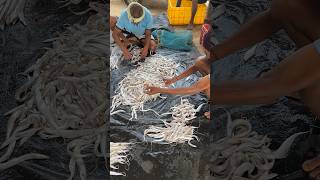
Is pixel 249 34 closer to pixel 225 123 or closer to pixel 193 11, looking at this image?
pixel 193 11

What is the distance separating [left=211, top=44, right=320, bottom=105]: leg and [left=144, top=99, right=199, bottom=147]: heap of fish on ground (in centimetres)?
19

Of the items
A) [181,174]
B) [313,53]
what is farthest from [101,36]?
[313,53]

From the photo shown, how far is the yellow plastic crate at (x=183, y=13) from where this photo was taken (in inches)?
30.5

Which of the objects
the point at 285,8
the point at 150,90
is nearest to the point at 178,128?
the point at 150,90

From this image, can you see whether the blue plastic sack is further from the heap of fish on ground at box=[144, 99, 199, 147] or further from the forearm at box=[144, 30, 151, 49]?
the heap of fish on ground at box=[144, 99, 199, 147]

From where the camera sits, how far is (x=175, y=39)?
83cm

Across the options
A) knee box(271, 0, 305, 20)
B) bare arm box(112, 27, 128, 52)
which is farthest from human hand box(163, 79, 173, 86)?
knee box(271, 0, 305, 20)

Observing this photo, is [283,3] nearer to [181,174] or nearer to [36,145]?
[181,174]

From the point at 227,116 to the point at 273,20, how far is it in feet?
0.96

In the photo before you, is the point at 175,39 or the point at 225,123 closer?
the point at 175,39

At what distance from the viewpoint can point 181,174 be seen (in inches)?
33.3

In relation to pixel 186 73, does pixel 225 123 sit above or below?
below

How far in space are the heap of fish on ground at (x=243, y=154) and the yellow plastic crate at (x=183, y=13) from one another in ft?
0.93

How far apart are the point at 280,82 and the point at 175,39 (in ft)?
0.85
